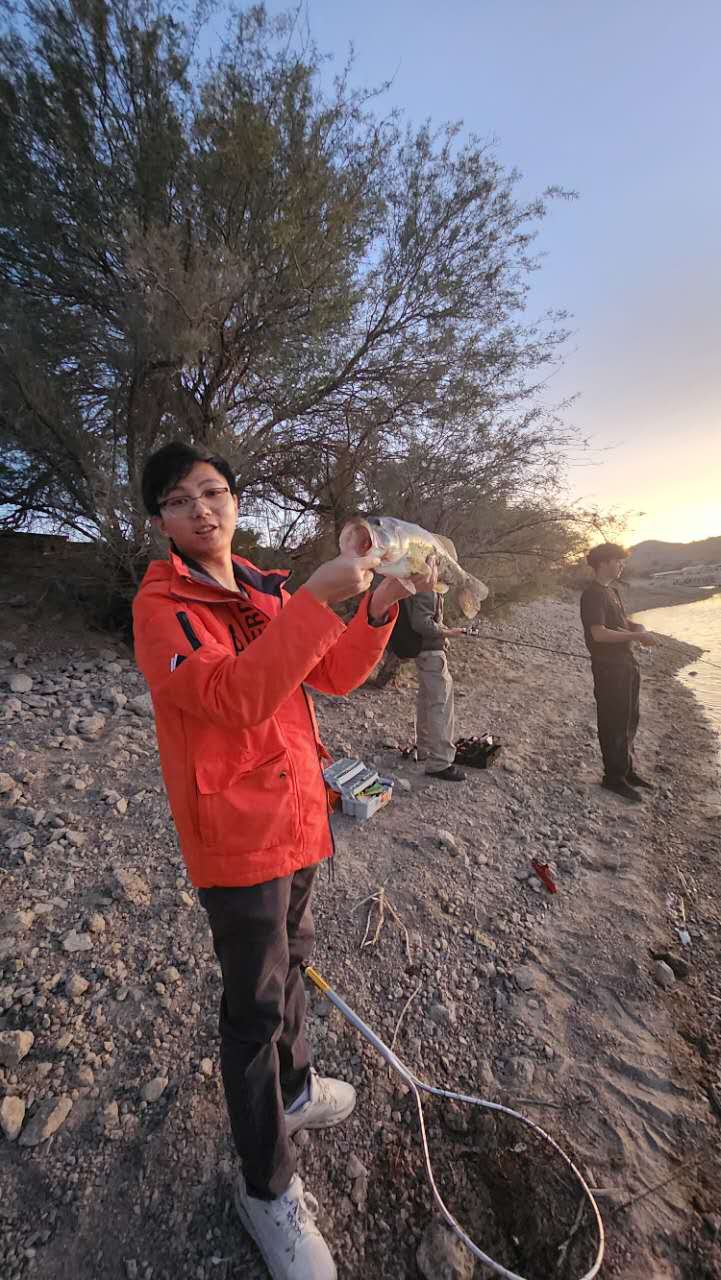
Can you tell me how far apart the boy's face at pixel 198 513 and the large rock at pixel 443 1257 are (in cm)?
237

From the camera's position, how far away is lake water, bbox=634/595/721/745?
934 cm

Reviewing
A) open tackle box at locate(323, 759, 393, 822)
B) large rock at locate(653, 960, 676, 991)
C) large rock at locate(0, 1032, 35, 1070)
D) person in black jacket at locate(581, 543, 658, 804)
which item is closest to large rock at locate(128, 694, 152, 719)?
open tackle box at locate(323, 759, 393, 822)

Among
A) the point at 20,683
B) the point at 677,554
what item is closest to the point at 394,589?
the point at 20,683

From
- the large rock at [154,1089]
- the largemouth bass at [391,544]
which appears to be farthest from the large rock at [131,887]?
the largemouth bass at [391,544]

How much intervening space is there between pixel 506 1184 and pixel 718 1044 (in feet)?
4.53

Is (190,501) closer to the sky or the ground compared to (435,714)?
closer to the sky

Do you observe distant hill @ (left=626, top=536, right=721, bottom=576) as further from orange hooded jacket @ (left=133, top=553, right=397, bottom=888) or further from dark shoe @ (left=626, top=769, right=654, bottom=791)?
orange hooded jacket @ (left=133, top=553, right=397, bottom=888)

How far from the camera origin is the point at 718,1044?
2.52 metres

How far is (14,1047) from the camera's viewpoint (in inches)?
82.4

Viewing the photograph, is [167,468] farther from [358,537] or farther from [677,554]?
[677,554]

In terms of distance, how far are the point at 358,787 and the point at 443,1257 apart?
2.74 m

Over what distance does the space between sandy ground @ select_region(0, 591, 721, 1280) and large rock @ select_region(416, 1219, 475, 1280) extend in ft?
0.05

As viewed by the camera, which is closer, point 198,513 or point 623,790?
point 198,513

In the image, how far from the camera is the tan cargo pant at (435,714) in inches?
202
